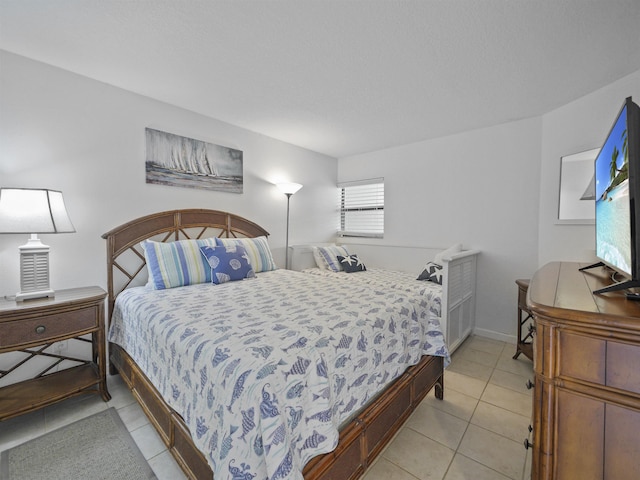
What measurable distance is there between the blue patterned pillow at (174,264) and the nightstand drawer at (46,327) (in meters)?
0.45

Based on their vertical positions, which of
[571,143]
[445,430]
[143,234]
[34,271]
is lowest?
[445,430]

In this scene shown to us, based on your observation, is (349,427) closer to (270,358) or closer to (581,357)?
(270,358)

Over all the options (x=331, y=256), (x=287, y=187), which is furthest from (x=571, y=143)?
(x=287, y=187)

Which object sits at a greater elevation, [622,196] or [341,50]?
[341,50]

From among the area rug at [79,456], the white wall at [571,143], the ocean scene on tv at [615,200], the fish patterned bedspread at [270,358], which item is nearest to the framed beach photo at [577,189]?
the white wall at [571,143]

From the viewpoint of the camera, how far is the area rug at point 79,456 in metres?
1.37

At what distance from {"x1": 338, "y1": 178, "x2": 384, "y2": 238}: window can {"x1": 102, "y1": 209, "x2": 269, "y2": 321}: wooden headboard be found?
2.03 metres

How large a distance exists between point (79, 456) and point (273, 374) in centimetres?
144

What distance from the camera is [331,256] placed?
138 inches

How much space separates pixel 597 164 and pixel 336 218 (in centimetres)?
330

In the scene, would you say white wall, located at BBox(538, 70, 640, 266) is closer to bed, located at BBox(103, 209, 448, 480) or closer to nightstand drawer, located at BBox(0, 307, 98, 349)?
bed, located at BBox(103, 209, 448, 480)

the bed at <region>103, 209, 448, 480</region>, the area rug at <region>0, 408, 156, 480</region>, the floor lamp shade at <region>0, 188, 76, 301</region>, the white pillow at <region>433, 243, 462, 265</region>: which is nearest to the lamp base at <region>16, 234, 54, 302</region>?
the floor lamp shade at <region>0, 188, 76, 301</region>

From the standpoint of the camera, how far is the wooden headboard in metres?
2.29

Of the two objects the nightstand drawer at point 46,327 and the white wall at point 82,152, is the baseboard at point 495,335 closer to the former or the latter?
the white wall at point 82,152
